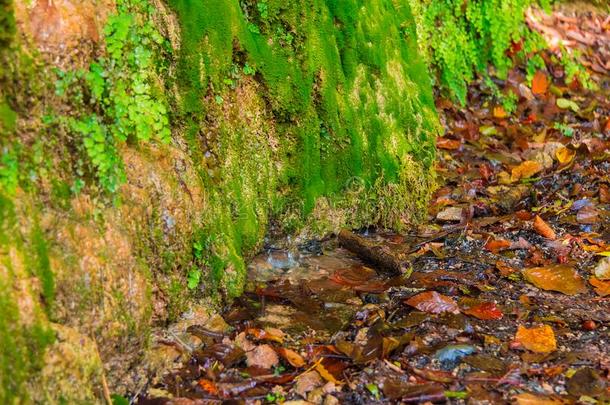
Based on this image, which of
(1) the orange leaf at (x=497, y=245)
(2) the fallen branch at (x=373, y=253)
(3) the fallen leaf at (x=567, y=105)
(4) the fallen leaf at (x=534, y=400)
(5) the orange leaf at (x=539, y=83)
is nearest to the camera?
(4) the fallen leaf at (x=534, y=400)

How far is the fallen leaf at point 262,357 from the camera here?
11.5 feet

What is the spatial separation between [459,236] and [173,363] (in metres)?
2.40

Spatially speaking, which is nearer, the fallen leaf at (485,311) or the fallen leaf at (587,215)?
the fallen leaf at (485,311)

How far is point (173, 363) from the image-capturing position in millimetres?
3473

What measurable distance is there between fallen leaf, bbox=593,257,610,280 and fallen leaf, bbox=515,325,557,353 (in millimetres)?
820

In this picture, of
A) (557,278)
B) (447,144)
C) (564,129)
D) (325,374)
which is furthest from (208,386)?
(564,129)

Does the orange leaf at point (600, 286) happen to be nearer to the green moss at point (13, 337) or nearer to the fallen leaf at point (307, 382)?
the fallen leaf at point (307, 382)

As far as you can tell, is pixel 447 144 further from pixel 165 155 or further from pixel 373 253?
pixel 165 155

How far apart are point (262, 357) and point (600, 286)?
2160 mm


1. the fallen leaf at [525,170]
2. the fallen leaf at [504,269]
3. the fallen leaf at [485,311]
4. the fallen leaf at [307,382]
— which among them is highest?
the fallen leaf at [525,170]

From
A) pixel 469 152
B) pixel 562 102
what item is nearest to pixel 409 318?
pixel 469 152

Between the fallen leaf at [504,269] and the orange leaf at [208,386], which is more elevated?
the orange leaf at [208,386]

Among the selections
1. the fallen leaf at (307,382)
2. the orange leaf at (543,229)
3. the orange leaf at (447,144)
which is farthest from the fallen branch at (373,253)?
the orange leaf at (447,144)

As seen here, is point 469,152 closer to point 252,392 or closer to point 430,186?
point 430,186
